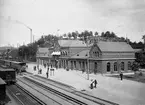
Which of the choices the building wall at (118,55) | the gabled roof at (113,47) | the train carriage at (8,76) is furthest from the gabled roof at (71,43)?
the train carriage at (8,76)

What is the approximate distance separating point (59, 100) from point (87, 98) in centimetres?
326

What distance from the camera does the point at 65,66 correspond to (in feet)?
193

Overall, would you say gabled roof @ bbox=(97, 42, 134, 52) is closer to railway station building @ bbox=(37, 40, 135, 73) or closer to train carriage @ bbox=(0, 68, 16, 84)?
railway station building @ bbox=(37, 40, 135, 73)

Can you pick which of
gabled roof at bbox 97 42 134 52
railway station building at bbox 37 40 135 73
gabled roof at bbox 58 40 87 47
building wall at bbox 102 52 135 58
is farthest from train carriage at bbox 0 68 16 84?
gabled roof at bbox 58 40 87 47

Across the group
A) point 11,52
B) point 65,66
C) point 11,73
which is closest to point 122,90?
point 11,73

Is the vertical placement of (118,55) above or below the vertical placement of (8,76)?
above

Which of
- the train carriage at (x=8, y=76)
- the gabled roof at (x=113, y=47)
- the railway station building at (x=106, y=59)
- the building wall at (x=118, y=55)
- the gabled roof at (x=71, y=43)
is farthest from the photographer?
the gabled roof at (x=71, y=43)

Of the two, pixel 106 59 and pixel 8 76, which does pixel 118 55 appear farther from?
pixel 8 76

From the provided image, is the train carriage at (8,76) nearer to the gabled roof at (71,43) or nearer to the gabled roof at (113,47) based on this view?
the gabled roof at (113,47)

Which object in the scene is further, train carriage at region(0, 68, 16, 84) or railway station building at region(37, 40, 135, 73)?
railway station building at region(37, 40, 135, 73)

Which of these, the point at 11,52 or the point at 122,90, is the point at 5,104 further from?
the point at 11,52

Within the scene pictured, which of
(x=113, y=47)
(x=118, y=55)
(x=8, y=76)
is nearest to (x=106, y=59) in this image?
(x=118, y=55)

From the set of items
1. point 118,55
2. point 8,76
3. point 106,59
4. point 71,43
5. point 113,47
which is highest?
point 71,43

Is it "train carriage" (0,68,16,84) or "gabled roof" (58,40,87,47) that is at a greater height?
"gabled roof" (58,40,87,47)
